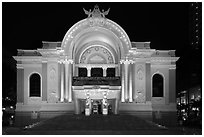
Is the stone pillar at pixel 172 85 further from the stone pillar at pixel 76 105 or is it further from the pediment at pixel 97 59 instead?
the stone pillar at pixel 76 105

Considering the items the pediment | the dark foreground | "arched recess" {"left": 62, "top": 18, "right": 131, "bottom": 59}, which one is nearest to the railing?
"arched recess" {"left": 62, "top": 18, "right": 131, "bottom": 59}

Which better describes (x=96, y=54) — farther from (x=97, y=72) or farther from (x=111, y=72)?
(x=111, y=72)

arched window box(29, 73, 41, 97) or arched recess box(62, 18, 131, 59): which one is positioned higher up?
arched recess box(62, 18, 131, 59)

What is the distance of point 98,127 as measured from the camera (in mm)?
32375

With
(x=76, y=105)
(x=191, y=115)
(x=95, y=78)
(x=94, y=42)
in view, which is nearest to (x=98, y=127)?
(x=76, y=105)

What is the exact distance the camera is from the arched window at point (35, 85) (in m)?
44.4

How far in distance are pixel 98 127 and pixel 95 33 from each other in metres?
13.7

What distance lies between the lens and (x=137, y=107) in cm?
4319

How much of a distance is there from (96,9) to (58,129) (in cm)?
1548

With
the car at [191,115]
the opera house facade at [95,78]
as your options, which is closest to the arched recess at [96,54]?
the opera house facade at [95,78]

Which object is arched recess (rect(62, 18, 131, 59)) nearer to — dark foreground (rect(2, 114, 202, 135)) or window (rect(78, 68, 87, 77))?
window (rect(78, 68, 87, 77))

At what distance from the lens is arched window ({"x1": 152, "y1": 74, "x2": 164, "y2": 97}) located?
45.1 meters

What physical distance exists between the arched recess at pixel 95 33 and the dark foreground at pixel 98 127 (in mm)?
8584

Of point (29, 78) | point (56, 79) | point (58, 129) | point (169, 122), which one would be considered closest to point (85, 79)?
point (56, 79)
